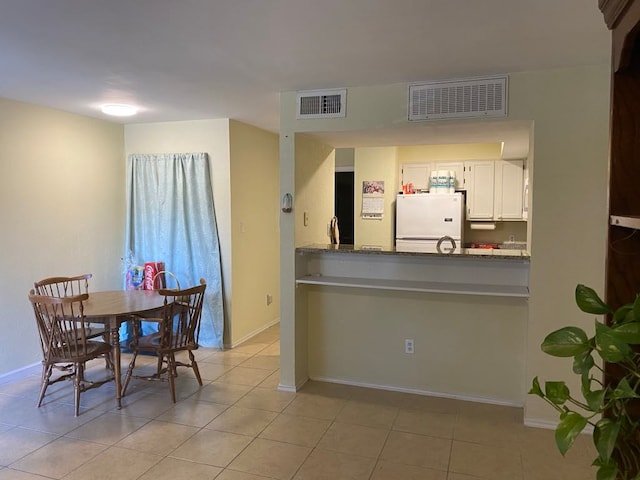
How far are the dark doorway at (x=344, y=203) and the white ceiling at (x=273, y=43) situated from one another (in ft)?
11.6

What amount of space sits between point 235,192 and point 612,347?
4280mm

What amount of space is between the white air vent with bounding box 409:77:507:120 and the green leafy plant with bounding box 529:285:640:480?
2.42 meters

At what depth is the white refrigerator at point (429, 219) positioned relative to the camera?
220 inches

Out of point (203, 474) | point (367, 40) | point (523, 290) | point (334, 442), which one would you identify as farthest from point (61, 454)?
point (523, 290)

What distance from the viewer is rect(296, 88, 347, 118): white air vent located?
3.44m

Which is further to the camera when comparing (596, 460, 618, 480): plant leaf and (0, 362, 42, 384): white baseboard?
(0, 362, 42, 384): white baseboard

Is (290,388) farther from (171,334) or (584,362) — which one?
(584,362)

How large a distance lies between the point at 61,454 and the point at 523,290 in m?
3.06

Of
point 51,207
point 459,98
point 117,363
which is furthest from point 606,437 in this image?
point 51,207

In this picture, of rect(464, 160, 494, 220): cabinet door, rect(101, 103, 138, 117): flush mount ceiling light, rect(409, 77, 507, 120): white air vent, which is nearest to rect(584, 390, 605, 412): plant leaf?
rect(409, 77, 507, 120): white air vent

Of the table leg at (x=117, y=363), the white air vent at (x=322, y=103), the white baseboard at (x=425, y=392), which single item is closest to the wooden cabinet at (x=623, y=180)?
the white air vent at (x=322, y=103)

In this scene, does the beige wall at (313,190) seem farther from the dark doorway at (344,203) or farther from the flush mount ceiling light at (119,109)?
the dark doorway at (344,203)

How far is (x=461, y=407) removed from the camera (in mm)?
3395

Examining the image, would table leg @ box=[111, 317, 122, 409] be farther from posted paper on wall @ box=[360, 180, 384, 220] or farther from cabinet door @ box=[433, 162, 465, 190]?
cabinet door @ box=[433, 162, 465, 190]
